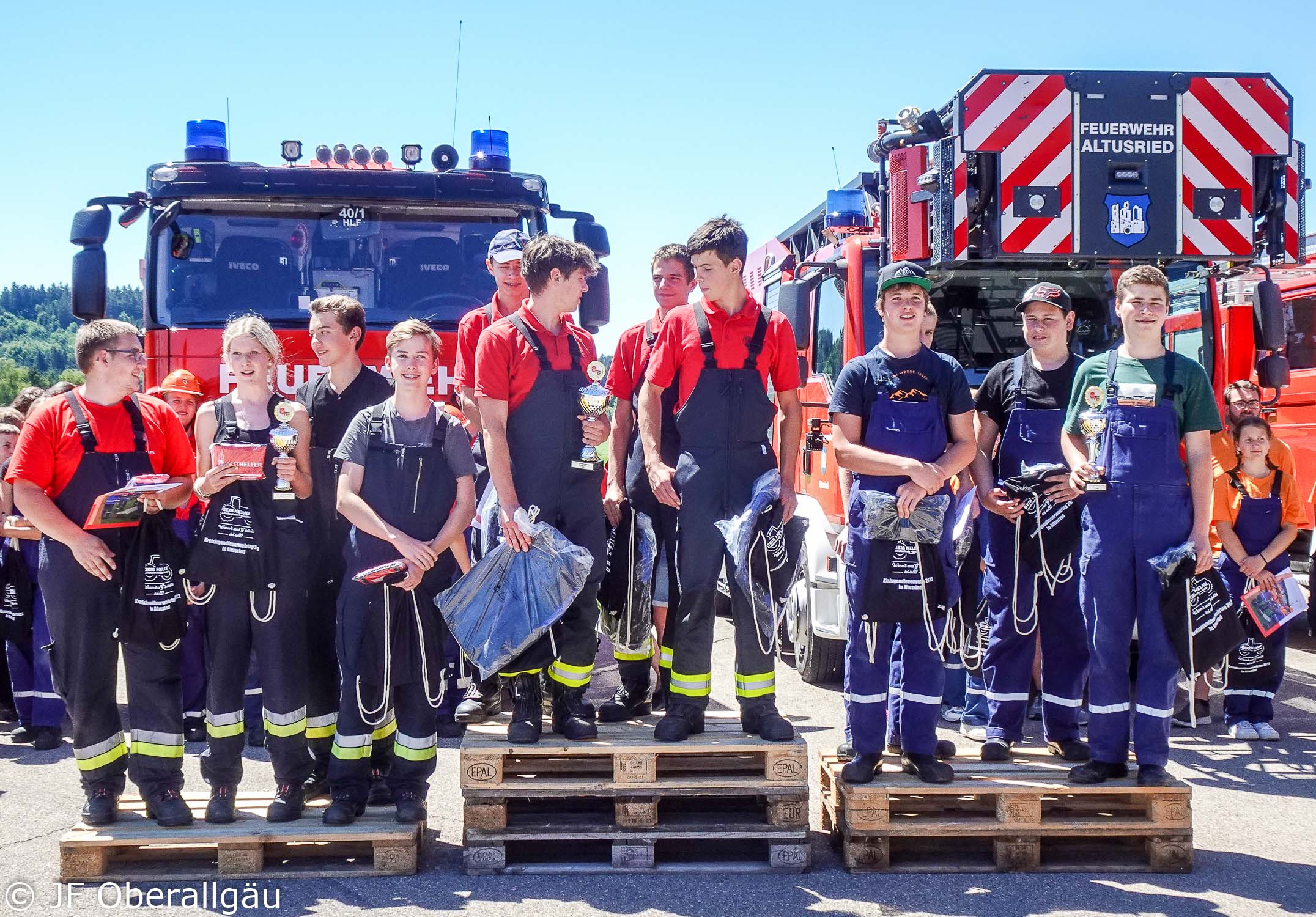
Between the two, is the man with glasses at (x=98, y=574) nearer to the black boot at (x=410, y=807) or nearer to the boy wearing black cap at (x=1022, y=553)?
the black boot at (x=410, y=807)

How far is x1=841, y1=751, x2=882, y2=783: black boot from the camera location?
4375 millimetres

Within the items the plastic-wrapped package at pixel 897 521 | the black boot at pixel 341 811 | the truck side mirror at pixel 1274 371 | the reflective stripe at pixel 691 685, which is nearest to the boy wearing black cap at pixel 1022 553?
the plastic-wrapped package at pixel 897 521

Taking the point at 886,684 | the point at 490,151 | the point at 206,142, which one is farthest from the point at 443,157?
the point at 886,684

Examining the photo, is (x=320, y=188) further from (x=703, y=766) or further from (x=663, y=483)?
(x=703, y=766)

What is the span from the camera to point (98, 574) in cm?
428

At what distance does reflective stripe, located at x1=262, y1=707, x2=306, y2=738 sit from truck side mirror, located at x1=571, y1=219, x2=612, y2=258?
4.06 meters

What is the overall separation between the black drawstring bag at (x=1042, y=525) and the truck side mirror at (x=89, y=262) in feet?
17.6

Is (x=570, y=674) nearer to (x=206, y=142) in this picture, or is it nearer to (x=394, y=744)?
(x=394, y=744)

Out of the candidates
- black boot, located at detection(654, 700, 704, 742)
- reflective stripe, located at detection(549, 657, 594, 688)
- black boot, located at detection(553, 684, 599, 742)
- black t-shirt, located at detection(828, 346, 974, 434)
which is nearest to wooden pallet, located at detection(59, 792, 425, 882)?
black boot, located at detection(553, 684, 599, 742)

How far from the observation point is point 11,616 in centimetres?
639

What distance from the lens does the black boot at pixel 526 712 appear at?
4453mm

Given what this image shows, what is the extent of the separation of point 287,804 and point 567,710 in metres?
1.10

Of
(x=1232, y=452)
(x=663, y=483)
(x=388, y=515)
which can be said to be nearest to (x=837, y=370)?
(x=1232, y=452)

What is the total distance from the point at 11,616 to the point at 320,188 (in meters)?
3.03
